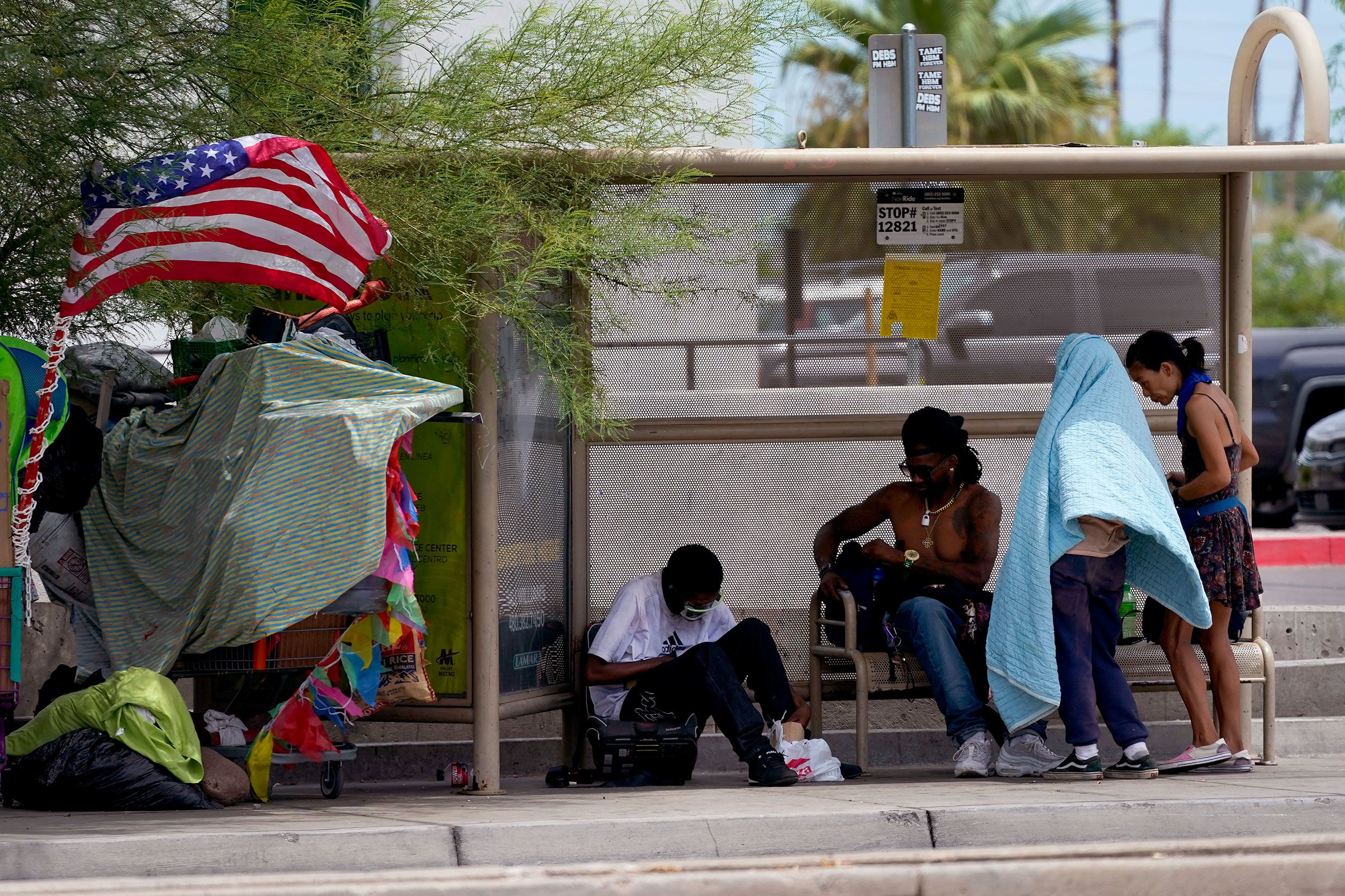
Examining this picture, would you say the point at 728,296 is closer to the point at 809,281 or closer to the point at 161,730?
the point at 809,281

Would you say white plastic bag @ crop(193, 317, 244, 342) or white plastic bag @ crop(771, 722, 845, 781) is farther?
white plastic bag @ crop(771, 722, 845, 781)

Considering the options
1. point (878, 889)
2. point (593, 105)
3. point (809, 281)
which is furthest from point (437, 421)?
point (878, 889)

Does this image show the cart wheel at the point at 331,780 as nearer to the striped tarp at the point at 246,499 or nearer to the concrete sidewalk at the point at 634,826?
the concrete sidewalk at the point at 634,826

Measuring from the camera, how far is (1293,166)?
6.93 metres

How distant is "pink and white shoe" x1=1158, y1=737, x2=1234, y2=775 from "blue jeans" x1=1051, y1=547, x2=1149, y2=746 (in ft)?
0.64

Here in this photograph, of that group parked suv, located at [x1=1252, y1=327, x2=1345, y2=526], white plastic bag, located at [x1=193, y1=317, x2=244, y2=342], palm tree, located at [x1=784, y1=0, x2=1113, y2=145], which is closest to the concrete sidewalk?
white plastic bag, located at [x1=193, y1=317, x2=244, y2=342]

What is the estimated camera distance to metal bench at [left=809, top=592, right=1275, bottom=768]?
678 centimetres

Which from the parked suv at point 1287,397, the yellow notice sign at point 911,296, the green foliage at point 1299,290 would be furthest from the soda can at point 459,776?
the green foliage at point 1299,290

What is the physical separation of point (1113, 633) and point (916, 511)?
100cm

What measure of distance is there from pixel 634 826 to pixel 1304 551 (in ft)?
35.5

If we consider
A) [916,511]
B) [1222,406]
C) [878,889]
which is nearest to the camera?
[878,889]

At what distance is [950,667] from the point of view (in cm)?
665

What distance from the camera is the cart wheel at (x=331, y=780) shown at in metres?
6.21

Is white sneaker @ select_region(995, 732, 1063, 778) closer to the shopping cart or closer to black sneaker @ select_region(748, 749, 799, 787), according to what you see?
black sneaker @ select_region(748, 749, 799, 787)
